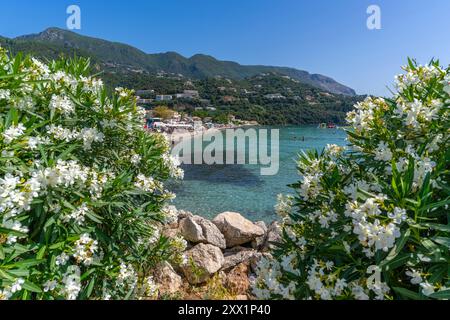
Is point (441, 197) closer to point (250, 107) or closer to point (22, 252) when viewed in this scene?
point (22, 252)

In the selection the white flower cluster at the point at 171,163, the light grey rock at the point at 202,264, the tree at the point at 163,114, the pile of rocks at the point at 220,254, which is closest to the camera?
the white flower cluster at the point at 171,163

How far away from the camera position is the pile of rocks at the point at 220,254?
416 cm

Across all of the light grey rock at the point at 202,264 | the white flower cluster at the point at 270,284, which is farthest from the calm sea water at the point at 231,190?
the white flower cluster at the point at 270,284

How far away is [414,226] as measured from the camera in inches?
58.4

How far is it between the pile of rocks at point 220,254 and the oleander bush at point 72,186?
0.96m

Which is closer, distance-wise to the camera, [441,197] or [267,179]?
[441,197]

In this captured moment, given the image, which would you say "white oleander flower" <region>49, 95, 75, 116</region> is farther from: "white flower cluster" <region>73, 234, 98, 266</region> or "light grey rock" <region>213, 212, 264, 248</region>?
"light grey rock" <region>213, 212, 264, 248</region>

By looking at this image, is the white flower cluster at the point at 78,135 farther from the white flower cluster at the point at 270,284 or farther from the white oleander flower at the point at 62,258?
the white flower cluster at the point at 270,284

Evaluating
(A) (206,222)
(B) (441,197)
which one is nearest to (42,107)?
(B) (441,197)

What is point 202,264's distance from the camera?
478 cm

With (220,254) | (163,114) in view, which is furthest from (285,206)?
(163,114)

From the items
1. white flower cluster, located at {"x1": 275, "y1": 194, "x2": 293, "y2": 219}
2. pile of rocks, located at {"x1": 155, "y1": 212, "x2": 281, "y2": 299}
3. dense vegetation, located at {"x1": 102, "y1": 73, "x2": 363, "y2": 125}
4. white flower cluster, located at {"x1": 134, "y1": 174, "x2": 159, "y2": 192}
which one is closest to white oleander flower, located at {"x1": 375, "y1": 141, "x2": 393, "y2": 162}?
white flower cluster, located at {"x1": 275, "y1": 194, "x2": 293, "y2": 219}

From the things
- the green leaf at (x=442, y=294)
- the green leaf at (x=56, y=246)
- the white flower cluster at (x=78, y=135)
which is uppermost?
the white flower cluster at (x=78, y=135)
